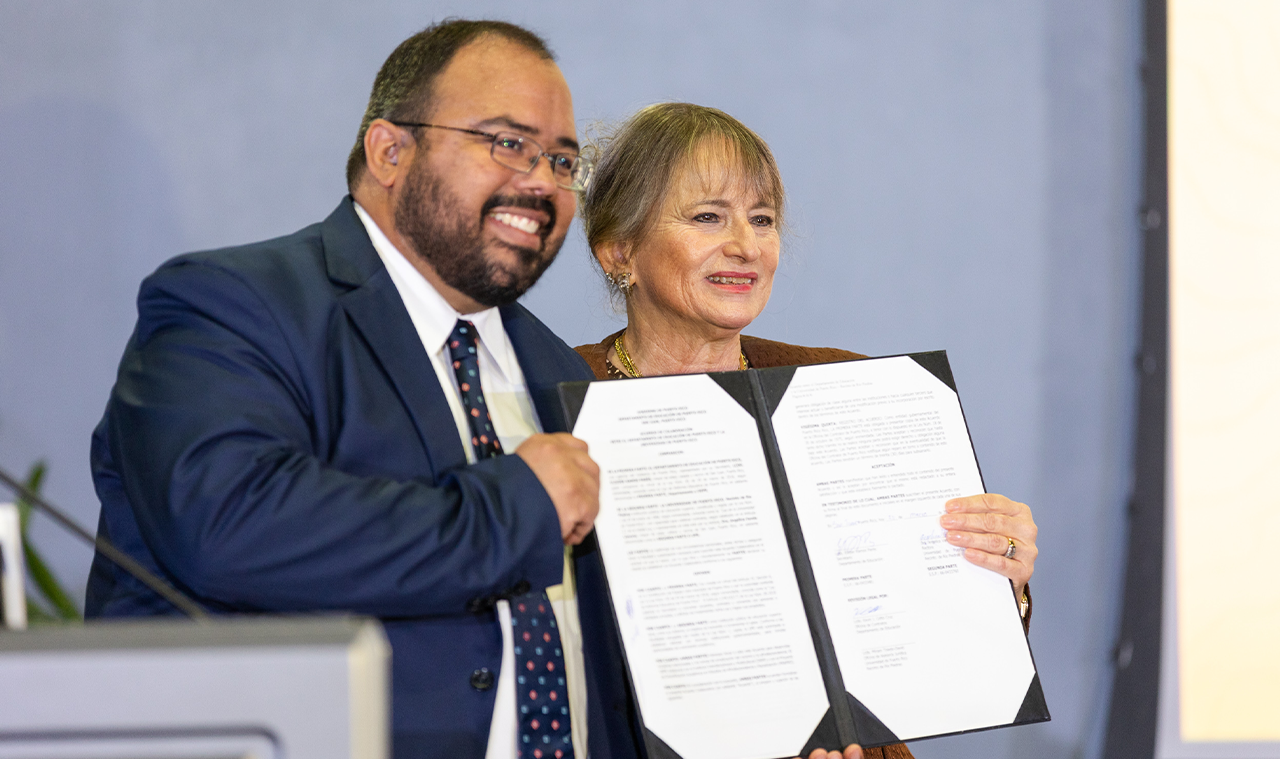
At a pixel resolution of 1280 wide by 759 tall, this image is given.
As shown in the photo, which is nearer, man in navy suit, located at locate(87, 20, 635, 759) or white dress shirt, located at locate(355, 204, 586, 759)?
man in navy suit, located at locate(87, 20, 635, 759)

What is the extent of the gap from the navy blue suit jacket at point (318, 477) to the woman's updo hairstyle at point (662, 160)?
2.88 ft

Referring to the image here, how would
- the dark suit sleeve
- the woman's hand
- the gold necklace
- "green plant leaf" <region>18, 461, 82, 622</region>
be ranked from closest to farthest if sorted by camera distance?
the dark suit sleeve → the woman's hand → the gold necklace → "green plant leaf" <region>18, 461, 82, 622</region>

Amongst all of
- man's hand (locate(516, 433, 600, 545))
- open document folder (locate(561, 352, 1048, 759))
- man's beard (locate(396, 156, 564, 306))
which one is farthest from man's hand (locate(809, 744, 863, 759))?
man's beard (locate(396, 156, 564, 306))

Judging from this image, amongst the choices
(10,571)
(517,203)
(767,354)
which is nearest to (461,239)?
(517,203)

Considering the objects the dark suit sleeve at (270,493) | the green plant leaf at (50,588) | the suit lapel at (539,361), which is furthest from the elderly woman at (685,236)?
the green plant leaf at (50,588)

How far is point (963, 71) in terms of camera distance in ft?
11.1

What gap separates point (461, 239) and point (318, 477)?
47cm

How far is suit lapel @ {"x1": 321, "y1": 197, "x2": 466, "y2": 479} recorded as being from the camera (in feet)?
4.97

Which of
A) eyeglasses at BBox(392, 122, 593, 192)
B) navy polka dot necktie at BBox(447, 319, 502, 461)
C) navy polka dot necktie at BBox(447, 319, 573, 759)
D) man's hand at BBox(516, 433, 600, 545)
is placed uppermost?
eyeglasses at BBox(392, 122, 593, 192)

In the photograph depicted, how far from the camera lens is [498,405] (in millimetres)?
1748

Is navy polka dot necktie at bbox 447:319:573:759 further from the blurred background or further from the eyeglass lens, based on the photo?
the blurred background

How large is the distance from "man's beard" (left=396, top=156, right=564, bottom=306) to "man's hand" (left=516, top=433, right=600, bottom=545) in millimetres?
285

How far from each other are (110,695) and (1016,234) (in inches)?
125

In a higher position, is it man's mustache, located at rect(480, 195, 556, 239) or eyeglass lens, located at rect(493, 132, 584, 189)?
eyeglass lens, located at rect(493, 132, 584, 189)
